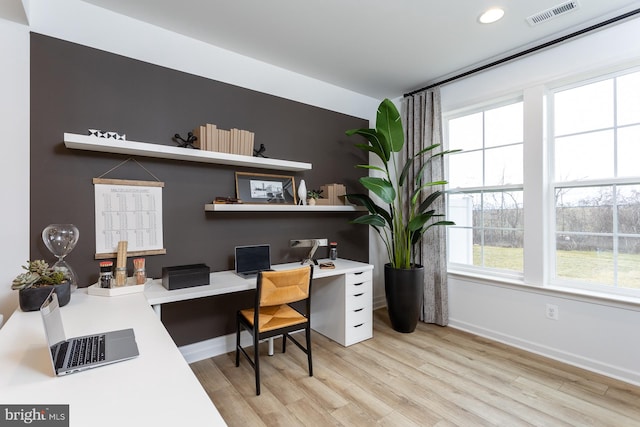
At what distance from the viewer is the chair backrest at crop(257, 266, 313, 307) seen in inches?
80.1

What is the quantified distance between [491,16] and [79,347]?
317 centimetres

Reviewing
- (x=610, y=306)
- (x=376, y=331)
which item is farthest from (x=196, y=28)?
(x=610, y=306)

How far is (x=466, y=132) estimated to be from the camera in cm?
334

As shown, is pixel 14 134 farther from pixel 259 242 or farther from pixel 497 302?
pixel 497 302

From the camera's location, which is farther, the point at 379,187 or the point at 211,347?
the point at 379,187

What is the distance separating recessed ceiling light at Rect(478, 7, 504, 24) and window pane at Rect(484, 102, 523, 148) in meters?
0.93

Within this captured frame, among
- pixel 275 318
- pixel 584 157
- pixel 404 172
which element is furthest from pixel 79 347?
pixel 584 157

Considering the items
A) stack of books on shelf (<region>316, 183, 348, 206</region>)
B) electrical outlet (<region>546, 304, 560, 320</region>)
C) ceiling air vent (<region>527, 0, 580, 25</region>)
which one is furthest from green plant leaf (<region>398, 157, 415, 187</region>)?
electrical outlet (<region>546, 304, 560, 320</region>)

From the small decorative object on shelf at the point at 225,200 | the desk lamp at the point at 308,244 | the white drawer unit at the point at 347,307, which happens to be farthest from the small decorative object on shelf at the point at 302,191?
the white drawer unit at the point at 347,307

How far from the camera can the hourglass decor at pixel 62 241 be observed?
6.08ft

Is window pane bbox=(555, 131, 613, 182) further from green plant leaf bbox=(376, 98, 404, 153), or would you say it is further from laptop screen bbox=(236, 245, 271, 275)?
laptop screen bbox=(236, 245, 271, 275)

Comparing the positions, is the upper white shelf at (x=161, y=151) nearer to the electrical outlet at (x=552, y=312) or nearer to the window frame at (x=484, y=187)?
the window frame at (x=484, y=187)

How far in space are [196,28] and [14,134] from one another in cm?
146

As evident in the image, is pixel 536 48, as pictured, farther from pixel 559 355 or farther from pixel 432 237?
pixel 559 355
